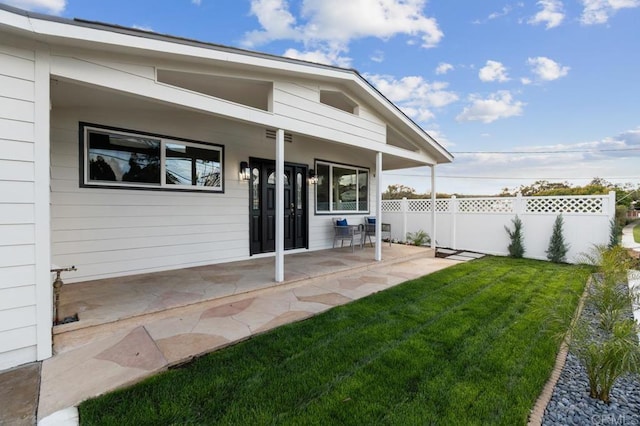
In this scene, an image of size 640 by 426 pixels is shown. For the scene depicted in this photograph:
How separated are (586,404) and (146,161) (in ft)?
19.1

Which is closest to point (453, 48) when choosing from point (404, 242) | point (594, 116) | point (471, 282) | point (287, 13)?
point (287, 13)

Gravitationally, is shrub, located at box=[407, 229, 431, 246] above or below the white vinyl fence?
below

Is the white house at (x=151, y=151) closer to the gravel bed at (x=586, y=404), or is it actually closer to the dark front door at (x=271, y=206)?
the dark front door at (x=271, y=206)

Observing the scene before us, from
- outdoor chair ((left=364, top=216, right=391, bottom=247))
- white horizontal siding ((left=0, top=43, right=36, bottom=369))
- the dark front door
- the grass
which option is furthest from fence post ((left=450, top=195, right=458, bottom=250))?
white horizontal siding ((left=0, top=43, right=36, bottom=369))

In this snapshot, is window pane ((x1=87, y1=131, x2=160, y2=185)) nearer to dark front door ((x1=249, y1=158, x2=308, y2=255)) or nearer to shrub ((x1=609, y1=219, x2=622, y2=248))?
dark front door ((x1=249, y1=158, x2=308, y2=255))

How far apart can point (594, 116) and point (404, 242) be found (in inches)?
389

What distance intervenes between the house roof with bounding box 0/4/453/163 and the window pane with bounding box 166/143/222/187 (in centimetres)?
221

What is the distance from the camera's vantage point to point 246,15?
822 cm

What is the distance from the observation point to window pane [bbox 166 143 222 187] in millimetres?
5004

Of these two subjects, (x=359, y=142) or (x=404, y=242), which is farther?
(x=404, y=242)

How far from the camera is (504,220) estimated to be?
796cm

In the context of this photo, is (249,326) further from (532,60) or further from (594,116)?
(594,116)

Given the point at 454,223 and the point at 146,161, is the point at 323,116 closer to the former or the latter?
the point at 146,161

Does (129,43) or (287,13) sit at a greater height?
(287,13)
